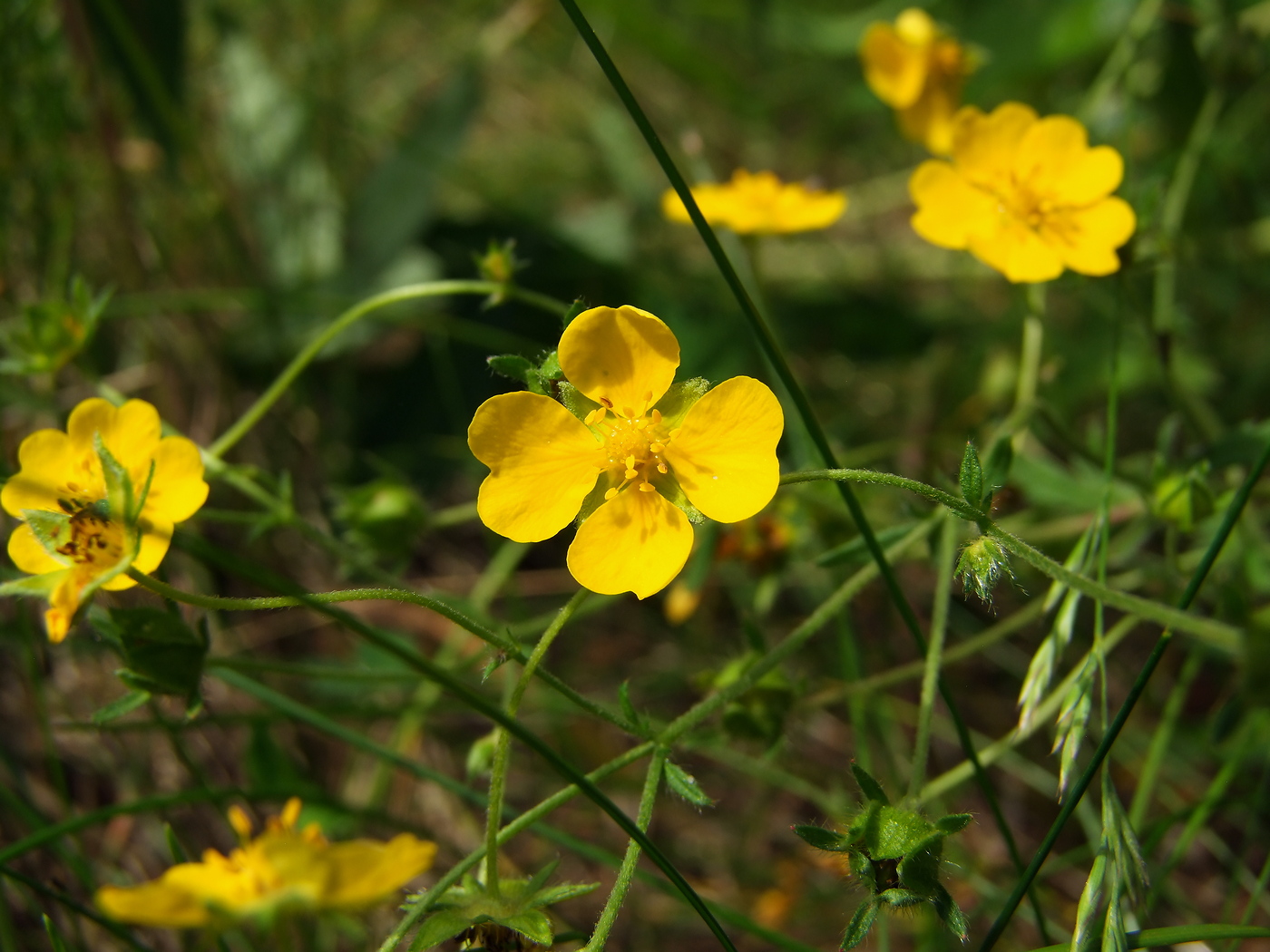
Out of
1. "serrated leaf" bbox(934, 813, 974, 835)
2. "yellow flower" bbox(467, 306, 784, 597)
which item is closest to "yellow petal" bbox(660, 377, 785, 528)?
"yellow flower" bbox(467, 306, 784, 597)

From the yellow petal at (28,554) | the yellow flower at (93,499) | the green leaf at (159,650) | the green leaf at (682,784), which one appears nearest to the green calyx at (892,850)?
the green leaf at (682,784)

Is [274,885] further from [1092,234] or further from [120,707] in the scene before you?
[1092,234]

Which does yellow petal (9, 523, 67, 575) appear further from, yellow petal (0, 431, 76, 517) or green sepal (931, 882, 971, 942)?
green sepal (931, 882, 971, 942)

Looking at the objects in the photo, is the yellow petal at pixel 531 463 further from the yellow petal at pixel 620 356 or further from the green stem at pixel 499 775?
the green stem at pixel 499 775

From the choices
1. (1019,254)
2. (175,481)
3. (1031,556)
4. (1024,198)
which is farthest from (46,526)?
(1024,198)

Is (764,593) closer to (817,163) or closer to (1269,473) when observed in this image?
(1269,473)

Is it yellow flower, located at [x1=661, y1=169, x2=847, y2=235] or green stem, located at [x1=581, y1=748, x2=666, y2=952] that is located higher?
yellow flower, located at [x1=661, y1=169, x2=847, y2=235]

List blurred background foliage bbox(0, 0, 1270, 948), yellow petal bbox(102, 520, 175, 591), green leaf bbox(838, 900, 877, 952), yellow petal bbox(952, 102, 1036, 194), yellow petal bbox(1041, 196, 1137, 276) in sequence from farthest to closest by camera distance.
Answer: blurred background foliage bbox(0, 0, 1270, 948) → yellow petal bbox(952, 102, 1036, 194) → yellow petal bbox(1041, 196, 1137, 276) → yellow petal bbox(102, 520, 175, 591) → green leaf bbox(838, 900, 877, 952)
